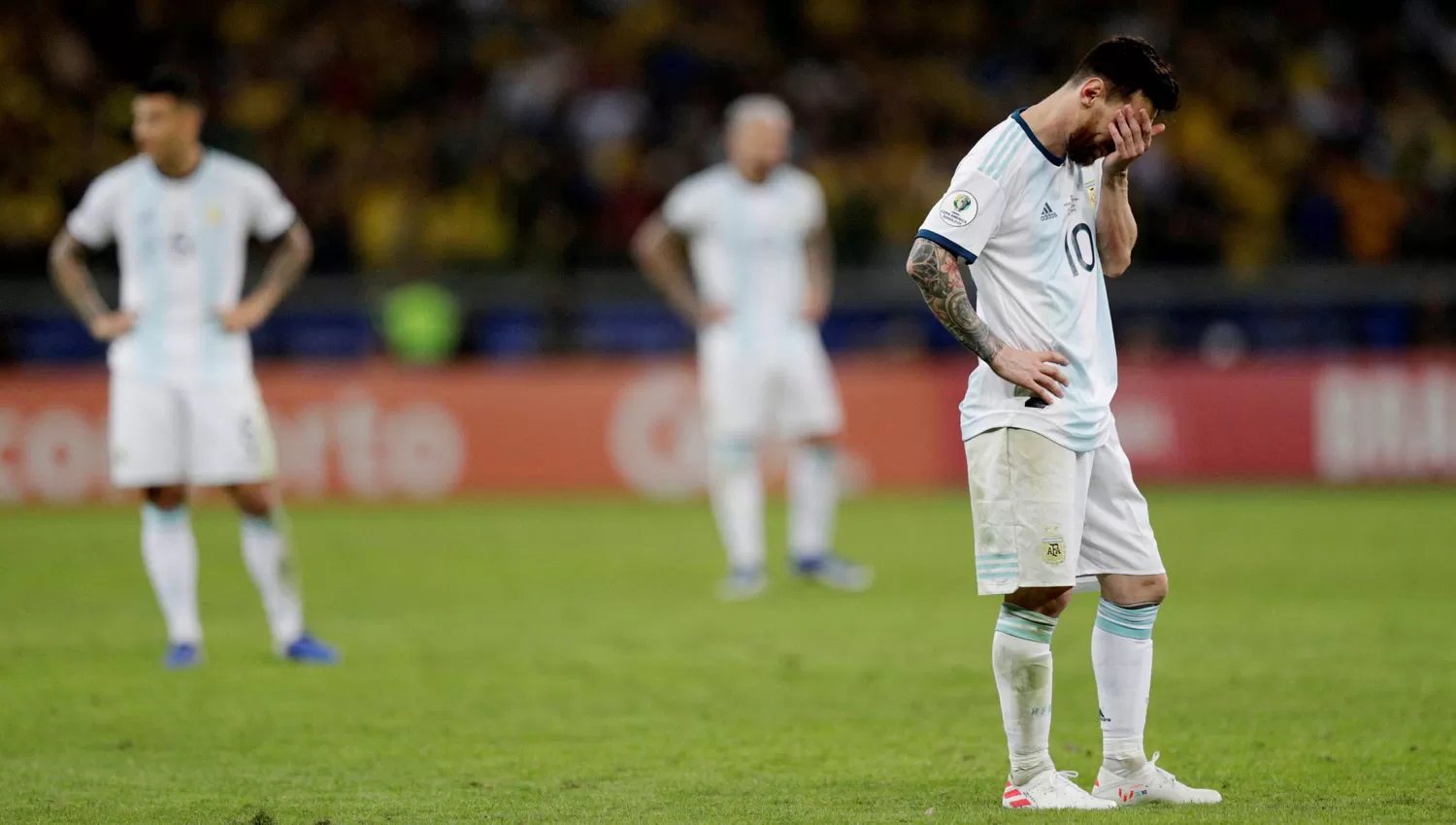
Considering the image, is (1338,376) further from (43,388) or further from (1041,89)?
(43,388)

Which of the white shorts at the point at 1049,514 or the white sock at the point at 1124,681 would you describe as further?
the white sock at the point at 1124,681

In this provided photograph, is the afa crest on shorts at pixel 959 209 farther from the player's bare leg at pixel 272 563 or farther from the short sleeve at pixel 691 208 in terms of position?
the short sleeve at pixel 691 208

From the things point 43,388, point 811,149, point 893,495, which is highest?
point 811,149

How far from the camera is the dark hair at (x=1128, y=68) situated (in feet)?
16.8

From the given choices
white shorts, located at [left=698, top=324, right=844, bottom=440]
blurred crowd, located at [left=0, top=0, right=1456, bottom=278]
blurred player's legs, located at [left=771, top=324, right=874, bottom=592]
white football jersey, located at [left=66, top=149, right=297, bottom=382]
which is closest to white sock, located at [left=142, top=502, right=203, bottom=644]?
white football jersey, located at [left=66, top=149, right=297, bottom=382]

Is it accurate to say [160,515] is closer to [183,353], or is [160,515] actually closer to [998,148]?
[183,353]

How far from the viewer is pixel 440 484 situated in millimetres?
17062

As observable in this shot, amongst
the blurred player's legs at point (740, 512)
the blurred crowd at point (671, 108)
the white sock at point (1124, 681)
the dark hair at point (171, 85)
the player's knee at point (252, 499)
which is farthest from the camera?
the blurred crowd at point (671, 108)

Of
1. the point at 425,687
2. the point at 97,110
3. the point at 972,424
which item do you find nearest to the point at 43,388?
the point at 97,110

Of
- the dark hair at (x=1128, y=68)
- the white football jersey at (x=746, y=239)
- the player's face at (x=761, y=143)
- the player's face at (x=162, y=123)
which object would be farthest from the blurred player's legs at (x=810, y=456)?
the dark hair at (x=1128, y=68)

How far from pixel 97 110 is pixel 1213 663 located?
16204 millimetres

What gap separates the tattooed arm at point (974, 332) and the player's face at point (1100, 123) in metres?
0.50

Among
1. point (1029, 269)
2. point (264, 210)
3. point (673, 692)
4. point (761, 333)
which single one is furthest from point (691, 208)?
point (1029, 269)

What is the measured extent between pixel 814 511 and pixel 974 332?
6.41 meters
